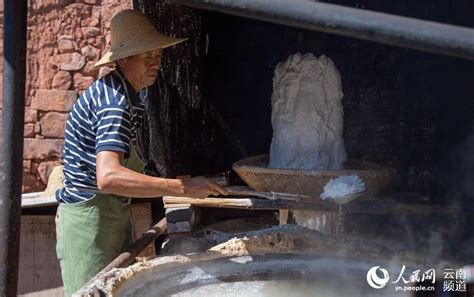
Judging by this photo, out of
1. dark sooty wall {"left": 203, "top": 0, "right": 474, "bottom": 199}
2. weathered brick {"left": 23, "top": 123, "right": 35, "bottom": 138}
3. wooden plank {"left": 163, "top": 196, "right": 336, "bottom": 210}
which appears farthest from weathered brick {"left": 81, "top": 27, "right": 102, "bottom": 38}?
wooden plank {"left": 163, "top": 196, "right": 336, "bottom": 210}

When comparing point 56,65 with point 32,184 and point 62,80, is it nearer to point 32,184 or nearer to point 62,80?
point 62,80

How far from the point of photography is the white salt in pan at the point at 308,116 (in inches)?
108

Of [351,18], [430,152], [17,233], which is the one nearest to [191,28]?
[430,152]

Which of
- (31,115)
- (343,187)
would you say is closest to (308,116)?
(343,187)

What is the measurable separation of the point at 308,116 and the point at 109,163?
1.19 meters

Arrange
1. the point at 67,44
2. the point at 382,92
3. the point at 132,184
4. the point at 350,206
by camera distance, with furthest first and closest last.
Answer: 1. the point at 67,44
2. the point at 382,92
3. the point at 350,206
4. the point at 132,184

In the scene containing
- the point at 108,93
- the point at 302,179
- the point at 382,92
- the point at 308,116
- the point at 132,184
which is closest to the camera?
the point at 132,184

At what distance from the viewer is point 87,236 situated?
2.14 meters

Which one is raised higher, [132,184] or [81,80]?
[81,80]

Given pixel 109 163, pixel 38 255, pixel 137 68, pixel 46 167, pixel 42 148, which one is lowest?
pixel 38 255

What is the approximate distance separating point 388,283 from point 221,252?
0.52 meters

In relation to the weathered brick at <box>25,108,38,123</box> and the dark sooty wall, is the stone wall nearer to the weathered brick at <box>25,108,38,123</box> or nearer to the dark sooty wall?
the weathered brick at <box>25,108,38,123</box>

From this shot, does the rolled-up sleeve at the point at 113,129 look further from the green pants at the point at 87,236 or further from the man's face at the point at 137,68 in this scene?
the green pants at the point at 87,236

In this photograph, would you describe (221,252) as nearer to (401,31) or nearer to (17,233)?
(17,233)
